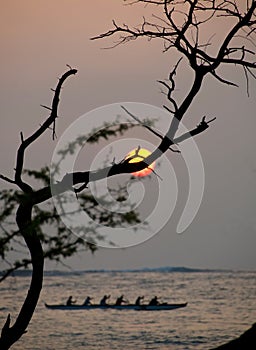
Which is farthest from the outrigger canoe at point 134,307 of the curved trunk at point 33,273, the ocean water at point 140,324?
the curved trunk at point 33,273

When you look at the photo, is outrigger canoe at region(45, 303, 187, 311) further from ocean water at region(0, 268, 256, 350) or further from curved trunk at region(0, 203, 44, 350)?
curved trunk at region(0, 203, 44, 350)

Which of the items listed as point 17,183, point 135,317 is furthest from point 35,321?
point 17,183

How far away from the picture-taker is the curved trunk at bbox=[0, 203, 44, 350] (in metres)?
8.27

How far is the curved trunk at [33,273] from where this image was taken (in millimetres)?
8266

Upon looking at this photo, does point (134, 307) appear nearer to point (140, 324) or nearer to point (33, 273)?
point (140, 324)

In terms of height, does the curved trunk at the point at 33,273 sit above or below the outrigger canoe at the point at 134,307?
below

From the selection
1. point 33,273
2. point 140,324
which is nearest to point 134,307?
point 140,324

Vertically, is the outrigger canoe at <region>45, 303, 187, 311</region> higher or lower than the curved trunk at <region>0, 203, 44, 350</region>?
higher

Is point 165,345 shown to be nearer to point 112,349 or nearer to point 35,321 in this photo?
point 112,349

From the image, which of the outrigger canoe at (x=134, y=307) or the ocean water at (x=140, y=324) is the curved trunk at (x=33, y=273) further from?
the outrigger canoe at (x=134, y=307)

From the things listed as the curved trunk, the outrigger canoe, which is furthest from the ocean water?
the curved trunk

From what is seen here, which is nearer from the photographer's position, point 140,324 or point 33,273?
point 33,273

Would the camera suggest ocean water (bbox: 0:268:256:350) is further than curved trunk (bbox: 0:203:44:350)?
Yes

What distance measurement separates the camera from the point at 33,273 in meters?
8.52
